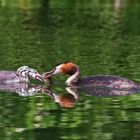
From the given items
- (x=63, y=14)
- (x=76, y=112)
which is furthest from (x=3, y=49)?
(x=63, y=14)

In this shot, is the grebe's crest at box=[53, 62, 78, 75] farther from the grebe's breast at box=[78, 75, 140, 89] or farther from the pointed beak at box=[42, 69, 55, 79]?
the grebe's breast at box=[78, 75, 140, 89]

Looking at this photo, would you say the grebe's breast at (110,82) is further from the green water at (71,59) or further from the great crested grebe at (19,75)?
the great crested grebe at (19,75)

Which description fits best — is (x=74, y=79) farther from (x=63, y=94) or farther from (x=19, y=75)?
(x=19, y=75)

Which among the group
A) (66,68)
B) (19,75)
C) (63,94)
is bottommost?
(63,94)

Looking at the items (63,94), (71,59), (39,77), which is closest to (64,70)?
(39,77)

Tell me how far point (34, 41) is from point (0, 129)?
16.7 meters

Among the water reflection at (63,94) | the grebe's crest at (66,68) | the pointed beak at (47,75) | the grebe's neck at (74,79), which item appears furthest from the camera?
the grebe's crest at (66,68)

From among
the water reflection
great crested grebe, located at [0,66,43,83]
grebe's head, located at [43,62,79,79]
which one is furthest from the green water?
great crested grebe, located at [0,66,43,83]

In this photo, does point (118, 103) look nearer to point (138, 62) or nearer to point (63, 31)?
point (138, 62)

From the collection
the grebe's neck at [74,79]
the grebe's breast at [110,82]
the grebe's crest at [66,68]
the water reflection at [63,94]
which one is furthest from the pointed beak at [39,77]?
the grebe's breast at [110,82]

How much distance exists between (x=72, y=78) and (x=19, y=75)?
145cm

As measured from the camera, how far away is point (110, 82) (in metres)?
20.1

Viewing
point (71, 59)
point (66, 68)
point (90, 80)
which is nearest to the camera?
point (90, 80)

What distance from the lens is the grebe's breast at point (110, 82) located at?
19.9 metres
